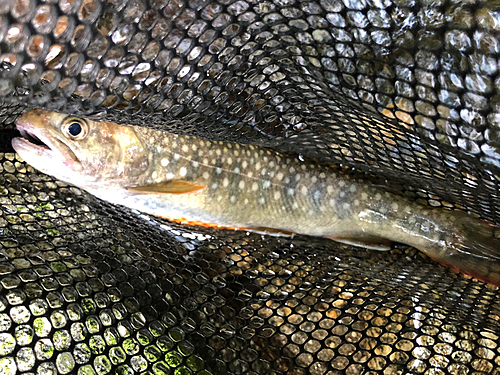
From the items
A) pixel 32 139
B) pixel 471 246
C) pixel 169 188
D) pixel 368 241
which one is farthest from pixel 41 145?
pixel 471 246

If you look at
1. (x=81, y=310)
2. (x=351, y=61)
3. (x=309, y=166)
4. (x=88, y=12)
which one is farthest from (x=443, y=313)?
(x=88, y=12)

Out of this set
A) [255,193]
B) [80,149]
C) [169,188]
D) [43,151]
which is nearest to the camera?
[43,151]

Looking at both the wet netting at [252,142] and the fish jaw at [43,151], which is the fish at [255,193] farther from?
the wet netting at [252,142]

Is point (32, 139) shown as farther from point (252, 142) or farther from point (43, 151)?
point (252, 142)

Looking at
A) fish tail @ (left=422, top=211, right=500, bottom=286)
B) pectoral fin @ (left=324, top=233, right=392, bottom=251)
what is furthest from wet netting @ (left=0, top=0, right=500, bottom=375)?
pectoral fin @ (left=324, top=233, right=392, bottom=251)

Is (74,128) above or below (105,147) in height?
above

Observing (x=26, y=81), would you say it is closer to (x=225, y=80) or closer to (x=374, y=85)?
(x=225, y=80)

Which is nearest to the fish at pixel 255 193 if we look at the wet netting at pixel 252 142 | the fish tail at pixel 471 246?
the fish tail at pixel 471 246
